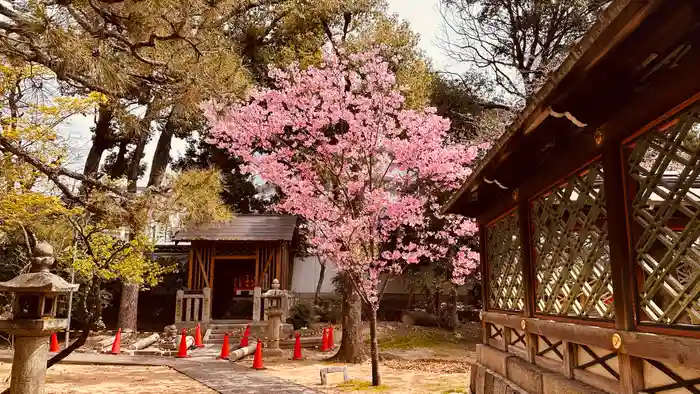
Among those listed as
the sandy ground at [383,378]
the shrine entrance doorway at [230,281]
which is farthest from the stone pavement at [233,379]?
the shrine entrance doorway at [230,281]

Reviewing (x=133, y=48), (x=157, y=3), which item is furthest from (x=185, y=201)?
(x=157, y=3)

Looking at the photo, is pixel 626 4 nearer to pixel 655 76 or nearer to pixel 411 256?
pixel 655 76

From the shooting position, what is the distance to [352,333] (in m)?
14.2

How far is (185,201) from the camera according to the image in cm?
754

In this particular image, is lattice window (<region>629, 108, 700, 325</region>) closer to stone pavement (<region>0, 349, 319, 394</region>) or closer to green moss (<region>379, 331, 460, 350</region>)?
stone pavement (<region>0, 349, 319, 394</region>)

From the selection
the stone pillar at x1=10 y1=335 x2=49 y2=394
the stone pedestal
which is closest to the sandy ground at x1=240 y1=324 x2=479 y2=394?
the stone pedestal

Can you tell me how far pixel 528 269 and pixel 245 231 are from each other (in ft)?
55.0

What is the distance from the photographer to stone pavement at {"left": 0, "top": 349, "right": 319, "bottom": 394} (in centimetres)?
1005

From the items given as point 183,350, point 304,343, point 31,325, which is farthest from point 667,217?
point 304,343

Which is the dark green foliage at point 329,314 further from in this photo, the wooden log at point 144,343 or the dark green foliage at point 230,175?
the dark green foliage at point 230,175

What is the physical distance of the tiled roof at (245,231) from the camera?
20.7m

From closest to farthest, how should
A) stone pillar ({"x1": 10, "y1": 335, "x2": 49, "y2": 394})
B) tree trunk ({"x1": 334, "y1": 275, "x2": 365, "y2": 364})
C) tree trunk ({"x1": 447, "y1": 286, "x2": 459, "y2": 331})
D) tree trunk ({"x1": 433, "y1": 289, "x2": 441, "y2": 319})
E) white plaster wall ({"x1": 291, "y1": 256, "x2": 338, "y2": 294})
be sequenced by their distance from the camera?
stone pillar ({"x1": 10, "y1": 335, "x2": 49, "y2": 394})
tree trunk ({"x1": 334, "y1": 275, "x2": 365, "y2": 364})
tree trunk ({"x1": 447, "y1": 286, "x2": 459, "y2": 331})
tree trunk ({"x1": 433, "y1": 289, "x2": 441, "y2": 319})
white plaster wall ({"x1": 291, "y1": 256, "x2": 338, "y2": 294})

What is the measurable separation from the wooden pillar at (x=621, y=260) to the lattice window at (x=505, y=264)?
2.33 metres

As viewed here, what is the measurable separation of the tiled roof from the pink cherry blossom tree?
19.0 feet
